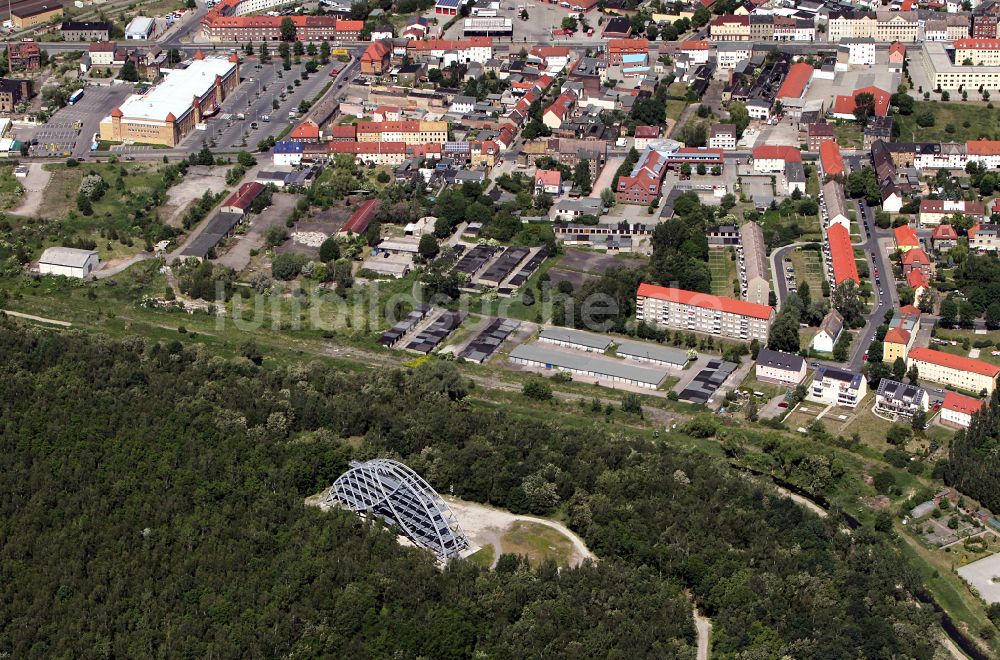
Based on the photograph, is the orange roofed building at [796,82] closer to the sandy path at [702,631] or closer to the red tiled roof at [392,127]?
the red tiled roof at [392,127]

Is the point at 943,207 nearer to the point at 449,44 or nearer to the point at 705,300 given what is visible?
the point at 705,300

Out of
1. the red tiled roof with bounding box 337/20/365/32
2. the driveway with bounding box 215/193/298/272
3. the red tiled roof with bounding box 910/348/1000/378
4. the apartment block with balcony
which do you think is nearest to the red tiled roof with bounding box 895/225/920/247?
the red tiled roof with bounding box 910/348/1000/378

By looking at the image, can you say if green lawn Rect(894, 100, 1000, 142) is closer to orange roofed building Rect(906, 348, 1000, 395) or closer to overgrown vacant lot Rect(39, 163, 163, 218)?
orange roofed building Rect(906, 348, 1000, 395)

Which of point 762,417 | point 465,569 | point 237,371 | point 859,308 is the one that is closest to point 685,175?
point 859,308

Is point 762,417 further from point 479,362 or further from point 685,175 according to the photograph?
point 685,175

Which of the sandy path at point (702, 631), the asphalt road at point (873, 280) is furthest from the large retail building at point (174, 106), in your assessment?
the sandy path at point (702, 631)

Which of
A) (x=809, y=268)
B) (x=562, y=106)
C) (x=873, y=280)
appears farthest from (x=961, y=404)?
(x=562, y=106)
